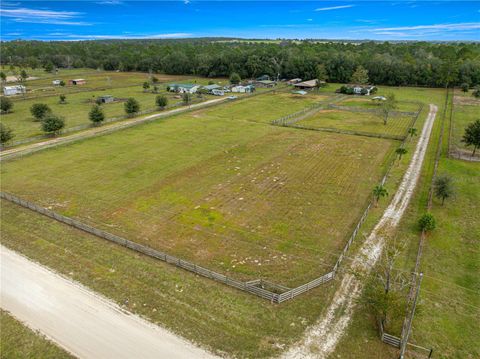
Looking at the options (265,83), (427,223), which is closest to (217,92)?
(265,83)

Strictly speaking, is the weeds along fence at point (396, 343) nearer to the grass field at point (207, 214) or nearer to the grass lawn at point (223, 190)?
the grass field at point (207, 214)

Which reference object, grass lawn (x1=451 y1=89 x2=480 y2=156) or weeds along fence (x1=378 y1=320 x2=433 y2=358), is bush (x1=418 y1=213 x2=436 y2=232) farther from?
grass lawn (x1=451 y1=89 x2=480 y2=156)

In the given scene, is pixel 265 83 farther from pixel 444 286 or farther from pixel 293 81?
pixel 444 286

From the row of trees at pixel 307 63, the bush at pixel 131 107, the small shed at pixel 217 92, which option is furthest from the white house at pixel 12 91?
the row of trees at pixel 307 63

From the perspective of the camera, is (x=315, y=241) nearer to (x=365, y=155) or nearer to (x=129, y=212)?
(x=129, y=212)

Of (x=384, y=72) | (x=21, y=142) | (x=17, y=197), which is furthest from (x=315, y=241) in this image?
(x=384, y=72)
